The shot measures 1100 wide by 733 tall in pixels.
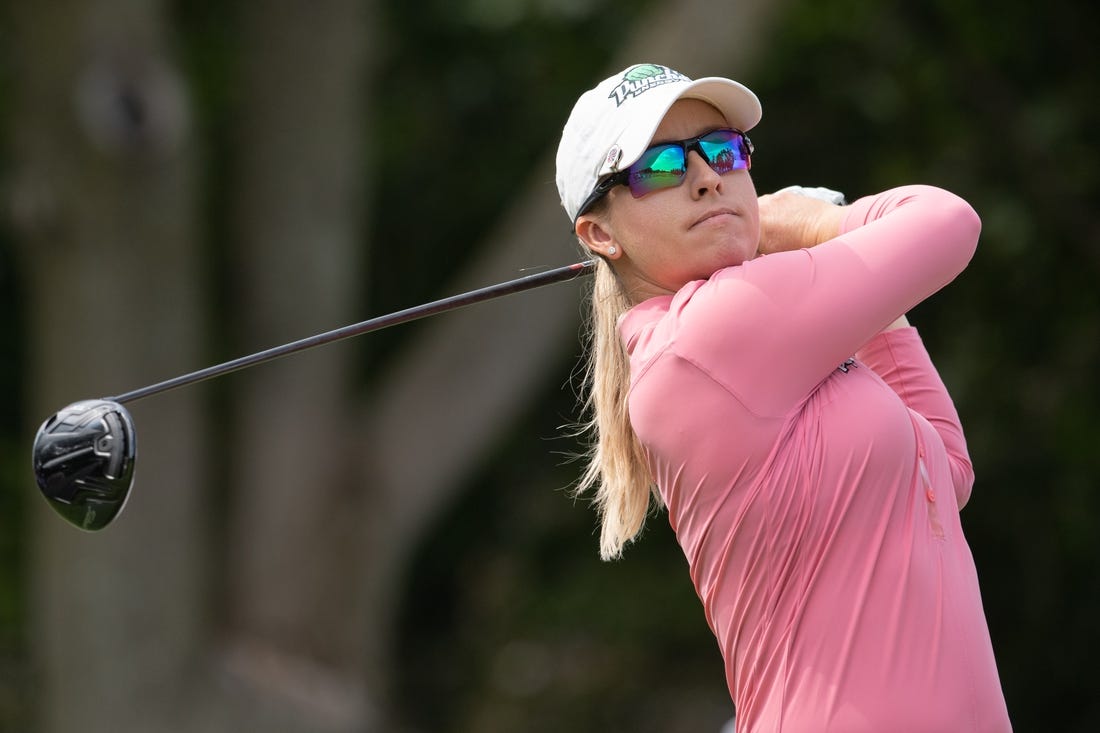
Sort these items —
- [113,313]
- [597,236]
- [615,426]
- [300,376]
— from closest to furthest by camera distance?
1. [597,236]
2. [615,426]
3. [113,313]
4. [300,376]

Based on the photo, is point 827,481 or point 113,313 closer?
point 827,481

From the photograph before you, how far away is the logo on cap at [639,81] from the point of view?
A: 191 cm

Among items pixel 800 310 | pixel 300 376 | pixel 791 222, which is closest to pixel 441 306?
pixel 791 222

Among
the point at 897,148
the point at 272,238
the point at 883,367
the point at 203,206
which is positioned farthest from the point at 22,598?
the point at 883,367

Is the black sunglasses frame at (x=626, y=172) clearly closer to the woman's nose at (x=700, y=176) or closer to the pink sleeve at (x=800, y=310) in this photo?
the woman's nose at (x=700, y=176)

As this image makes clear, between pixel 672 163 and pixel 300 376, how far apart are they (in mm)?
5576

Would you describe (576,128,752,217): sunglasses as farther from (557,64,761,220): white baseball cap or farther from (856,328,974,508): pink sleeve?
(856,328,974,508): pink sleeve

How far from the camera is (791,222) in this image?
2.04m

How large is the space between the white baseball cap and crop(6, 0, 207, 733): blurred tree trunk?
4.84 meters

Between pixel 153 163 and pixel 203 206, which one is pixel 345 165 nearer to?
pixel 153 163

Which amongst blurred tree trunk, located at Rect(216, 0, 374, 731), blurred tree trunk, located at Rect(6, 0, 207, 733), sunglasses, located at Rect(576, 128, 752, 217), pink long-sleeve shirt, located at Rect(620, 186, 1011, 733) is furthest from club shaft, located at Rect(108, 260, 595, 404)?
blurred tree trunk, located at Rect(216, 0, 374, 731)

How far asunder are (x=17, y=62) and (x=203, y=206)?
2.34m

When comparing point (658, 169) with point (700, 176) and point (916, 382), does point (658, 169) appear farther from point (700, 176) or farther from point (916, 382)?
point (916, 382)

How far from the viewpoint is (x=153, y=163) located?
655 centimetres
